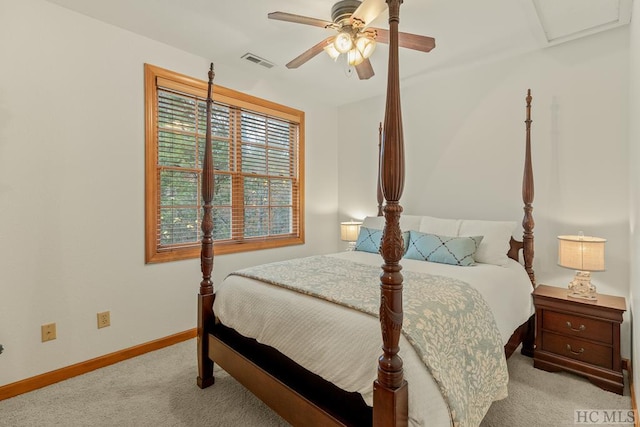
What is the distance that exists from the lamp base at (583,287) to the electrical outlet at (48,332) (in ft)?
12.1

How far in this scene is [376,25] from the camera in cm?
240

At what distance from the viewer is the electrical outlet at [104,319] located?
244 centimetres

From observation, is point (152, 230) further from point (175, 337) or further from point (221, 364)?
point (221, 364)

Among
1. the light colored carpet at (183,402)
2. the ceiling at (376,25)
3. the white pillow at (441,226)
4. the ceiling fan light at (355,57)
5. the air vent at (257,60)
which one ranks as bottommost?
the light colored carpet at (183,402)

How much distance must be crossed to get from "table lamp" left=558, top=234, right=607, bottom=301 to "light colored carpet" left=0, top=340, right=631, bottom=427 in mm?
611

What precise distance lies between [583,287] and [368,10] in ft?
7.93

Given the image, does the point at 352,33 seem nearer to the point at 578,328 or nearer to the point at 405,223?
the point at 405,223

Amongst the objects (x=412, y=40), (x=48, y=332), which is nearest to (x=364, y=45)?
(x=412, y=40)

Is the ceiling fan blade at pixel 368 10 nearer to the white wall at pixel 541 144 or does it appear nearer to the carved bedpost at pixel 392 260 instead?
the carved bedpost at pixel 392 260

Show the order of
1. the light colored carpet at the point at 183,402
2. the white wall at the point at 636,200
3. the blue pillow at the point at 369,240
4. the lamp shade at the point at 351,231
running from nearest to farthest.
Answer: the white wall at the point at 636,200
the light colored carpet at the point at 183,402
the blue pillow at the point at 369,240
the lamp shade at the point at 351,231

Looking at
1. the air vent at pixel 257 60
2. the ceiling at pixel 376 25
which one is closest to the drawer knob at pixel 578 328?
the ceiling at pixel 376 25

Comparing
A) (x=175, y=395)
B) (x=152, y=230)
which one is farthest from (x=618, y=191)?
(x=152, y=230)

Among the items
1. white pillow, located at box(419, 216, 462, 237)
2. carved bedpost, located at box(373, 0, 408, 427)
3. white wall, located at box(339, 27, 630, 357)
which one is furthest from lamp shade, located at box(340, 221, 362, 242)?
Answer: carved bedpost, located at box(373, 0, 408, 427)

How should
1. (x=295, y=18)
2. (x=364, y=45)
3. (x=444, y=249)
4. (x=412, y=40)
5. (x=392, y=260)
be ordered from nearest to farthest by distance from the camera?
(x=392, y=260) < (x=295, y=18) < (x=412, y=40) < (x=364, y=45) < (x=444, y=249)
